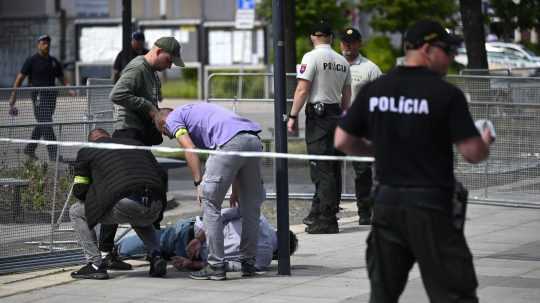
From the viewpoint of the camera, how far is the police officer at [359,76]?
11.7 meters

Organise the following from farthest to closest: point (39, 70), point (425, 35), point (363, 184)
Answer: point (39, 70) → point (363, 184) → point (425, 35)

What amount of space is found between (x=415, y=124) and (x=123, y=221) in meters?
3.68

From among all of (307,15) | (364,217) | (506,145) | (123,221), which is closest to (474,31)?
(506,145)

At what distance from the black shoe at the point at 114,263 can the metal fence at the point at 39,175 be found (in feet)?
1.45

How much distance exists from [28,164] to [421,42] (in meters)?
4.54

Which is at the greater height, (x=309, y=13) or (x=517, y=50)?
(x=309, y=13)

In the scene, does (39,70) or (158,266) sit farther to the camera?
(39,70)

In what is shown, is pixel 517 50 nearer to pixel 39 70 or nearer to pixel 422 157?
pixel 39 70

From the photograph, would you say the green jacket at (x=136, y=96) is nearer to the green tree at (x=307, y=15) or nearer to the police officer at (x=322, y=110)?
the police officer at (x=322, y=110)

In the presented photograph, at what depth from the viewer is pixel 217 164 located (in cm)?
870

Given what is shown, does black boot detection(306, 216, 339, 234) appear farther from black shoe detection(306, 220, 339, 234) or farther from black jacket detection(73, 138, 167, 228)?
black jacket detection(73, 138, 167, 228)

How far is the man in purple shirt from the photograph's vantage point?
8719 millimetres

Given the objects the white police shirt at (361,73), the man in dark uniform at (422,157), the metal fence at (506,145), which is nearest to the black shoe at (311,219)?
the white police shirt at (361,73)

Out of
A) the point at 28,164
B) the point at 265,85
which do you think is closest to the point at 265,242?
the point at 28,164
